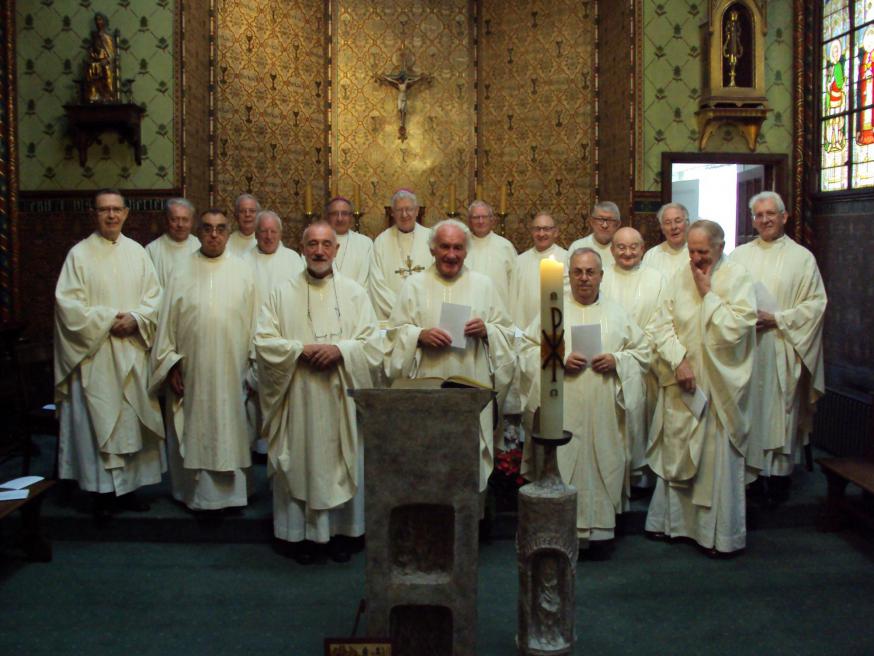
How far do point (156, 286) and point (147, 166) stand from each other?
2869 millimetres

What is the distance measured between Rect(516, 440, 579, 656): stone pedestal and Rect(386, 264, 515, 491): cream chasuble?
5.86 feet

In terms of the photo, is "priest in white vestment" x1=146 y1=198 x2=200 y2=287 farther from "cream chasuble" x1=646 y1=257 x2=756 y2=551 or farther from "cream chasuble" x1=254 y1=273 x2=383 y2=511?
"cream chasuble" x1=646 y1=257 x2=756 y2=551

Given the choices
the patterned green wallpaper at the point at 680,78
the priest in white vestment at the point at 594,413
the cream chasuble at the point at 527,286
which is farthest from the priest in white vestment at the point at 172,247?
the patterned green wallpaper at the point at 680,78

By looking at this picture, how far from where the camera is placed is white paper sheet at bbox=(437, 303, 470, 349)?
505 centimetres

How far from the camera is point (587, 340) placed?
511 centimetres

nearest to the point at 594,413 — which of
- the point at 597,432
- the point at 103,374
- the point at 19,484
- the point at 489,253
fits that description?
the point at 597,432

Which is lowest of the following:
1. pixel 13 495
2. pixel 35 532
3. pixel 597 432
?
pixel 35 532

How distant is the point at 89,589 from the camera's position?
4812 mm

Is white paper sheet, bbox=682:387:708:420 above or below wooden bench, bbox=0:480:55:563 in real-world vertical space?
above

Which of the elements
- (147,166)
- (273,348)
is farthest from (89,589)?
(147,166)

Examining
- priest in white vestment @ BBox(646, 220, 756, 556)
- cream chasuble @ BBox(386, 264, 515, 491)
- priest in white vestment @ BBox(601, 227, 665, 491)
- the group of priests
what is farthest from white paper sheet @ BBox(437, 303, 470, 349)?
priest in white vestment @ BBox(601, 227, 665, 491)

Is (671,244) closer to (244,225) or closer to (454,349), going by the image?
(454,349)

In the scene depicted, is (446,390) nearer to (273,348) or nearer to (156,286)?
(273,348)

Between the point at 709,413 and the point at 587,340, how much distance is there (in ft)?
2.89
